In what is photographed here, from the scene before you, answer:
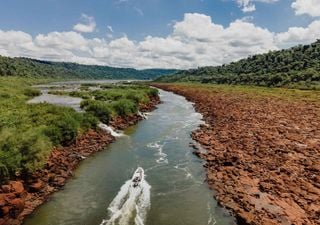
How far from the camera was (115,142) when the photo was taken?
1815 inches

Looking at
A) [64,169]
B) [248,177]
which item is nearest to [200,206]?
[248,177]

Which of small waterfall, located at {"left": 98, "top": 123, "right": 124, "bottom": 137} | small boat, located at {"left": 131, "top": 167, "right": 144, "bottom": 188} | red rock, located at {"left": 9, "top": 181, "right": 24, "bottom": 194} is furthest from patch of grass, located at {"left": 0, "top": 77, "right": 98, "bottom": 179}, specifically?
small boat, located at {"left": 131, "top": 167, "right": 144, "bottom": 188}

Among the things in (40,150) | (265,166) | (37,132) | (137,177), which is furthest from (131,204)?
(265,166)

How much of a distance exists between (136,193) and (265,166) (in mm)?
13585

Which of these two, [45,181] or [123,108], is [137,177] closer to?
[45,181]

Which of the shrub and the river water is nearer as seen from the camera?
the river water

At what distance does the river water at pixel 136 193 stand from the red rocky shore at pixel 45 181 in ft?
2.50

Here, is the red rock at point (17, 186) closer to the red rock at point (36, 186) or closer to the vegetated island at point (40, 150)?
the vegetated island at point (40, 150)

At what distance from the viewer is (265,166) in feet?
112

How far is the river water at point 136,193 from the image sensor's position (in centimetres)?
2383

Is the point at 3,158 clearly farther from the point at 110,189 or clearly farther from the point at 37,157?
the point at 110,189

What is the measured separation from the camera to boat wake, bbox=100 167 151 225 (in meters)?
23.4

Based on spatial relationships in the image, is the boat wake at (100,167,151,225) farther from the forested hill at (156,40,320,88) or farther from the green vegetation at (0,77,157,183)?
the forested hill at (156,40,320,88)

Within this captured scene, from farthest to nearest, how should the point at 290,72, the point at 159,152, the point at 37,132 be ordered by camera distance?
the point at 290,72, the point at 159,152, the point at 37,132
